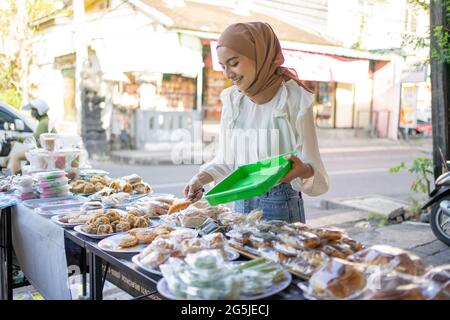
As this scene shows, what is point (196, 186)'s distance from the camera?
2070mm

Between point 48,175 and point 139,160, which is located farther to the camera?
point 139,160

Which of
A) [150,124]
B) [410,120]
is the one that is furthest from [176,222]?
[410,120]

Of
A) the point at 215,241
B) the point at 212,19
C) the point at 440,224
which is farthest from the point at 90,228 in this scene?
the point at 212,19

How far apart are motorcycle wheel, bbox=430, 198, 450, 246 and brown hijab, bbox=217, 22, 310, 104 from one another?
124 inches

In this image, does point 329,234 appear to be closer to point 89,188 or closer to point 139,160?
point 89,188

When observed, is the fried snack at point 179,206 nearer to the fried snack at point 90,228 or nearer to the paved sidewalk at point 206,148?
the fried snack at point 90,228

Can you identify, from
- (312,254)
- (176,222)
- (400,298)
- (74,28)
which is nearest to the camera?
(400,298)

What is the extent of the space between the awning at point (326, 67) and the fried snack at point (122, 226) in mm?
10812

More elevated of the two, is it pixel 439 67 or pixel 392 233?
pixel 439 67

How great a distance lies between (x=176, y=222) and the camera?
195 centimetres

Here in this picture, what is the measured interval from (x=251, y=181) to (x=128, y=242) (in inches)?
21.0

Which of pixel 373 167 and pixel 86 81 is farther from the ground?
pixel 86 81
